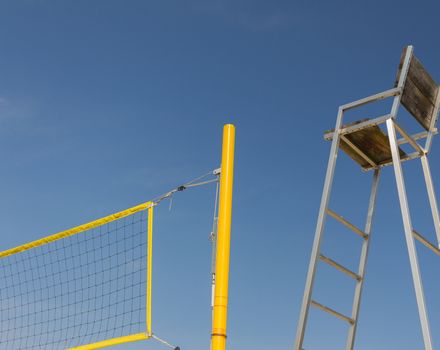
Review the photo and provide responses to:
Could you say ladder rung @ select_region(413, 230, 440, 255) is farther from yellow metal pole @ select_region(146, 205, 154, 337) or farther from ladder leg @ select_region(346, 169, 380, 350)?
yellow metal pole @ select_region(146, 205, 154, 337)

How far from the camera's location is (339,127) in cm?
465

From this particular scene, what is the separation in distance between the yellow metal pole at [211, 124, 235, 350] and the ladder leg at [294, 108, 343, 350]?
53 centimetres

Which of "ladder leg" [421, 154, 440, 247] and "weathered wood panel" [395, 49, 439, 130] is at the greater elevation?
"weathered wood panel" [395, 49, 439, 130]

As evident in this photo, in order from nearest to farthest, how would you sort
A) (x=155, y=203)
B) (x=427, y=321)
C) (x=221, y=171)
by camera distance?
(x=427, y=321), (x=221, y=171), (x=155, y=203)

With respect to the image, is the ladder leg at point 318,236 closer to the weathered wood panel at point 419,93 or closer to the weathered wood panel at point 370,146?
the weathered wood panel at point 370,146

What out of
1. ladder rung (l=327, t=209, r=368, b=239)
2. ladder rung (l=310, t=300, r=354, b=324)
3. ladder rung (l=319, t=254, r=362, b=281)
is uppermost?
ladder rung (l=327, t=209, r=368, b=239)

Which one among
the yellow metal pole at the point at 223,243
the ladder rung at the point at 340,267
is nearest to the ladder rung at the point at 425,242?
the ladder rung at the point at 340,267

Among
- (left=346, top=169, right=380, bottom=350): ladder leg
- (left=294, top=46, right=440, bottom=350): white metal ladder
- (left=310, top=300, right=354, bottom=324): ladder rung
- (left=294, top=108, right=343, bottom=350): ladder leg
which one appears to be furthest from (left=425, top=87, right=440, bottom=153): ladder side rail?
(left=310, top=300, right=354, bottom=324): ladder rung

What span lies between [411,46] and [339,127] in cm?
81

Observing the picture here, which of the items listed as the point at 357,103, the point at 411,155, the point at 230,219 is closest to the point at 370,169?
the point at 411,155

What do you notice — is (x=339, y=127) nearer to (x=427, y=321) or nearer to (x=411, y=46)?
(x=411, y=46)

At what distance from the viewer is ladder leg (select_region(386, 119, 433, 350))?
3.74 metres

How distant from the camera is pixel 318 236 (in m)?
4.45

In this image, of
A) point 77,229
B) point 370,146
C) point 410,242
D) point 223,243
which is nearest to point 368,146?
point 370,146
